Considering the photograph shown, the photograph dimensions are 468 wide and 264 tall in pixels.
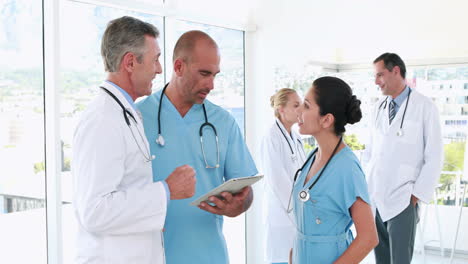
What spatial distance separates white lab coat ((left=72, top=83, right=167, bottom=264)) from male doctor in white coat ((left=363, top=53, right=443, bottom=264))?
218 cm

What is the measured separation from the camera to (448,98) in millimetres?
4473

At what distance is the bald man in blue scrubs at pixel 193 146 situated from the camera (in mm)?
1883

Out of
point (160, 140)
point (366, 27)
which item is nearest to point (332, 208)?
point (160, 140)

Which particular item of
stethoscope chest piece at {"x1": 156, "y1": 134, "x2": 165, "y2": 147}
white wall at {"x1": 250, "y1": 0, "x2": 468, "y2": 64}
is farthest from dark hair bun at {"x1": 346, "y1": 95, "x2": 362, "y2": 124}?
white wall at {"x1": 250, "y1": 0, "x2": 468, "y2": 64}

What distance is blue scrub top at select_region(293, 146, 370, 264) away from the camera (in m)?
1.77

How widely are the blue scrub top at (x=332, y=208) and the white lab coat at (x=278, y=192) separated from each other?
4.56ft

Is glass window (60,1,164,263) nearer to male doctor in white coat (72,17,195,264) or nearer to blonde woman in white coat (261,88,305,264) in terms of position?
male doctor in white coat (72,17,195,264)

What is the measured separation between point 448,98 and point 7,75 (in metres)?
3.65

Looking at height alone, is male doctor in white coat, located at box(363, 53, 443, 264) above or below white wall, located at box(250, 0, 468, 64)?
below

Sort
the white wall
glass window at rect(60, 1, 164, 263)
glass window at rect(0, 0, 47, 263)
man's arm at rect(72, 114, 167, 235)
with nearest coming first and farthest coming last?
man's arm at rect(72, 114, 167, 235), glass window at rect(0, 0, 47, 263), glass window at rect(60, 1, 164, 263), the white wall

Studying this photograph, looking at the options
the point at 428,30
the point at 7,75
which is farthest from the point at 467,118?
the point at 7,75

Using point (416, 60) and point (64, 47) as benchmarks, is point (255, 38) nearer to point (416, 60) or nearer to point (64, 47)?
point (416, 60)

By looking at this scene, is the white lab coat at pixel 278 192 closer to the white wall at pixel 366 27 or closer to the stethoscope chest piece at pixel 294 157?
the stethoscope chest piece at pixel 294 157

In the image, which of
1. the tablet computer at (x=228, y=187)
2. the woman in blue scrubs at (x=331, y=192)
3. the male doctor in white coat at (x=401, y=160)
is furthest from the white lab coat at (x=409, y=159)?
the tablet computer at (x=228, y=187)
